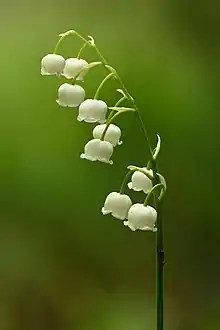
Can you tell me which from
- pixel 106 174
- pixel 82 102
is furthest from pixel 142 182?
pixel 106 174

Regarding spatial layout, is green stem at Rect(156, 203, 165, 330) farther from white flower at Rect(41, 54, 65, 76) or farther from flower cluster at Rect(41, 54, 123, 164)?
white flower at Rect(41, 54, 65, 76)

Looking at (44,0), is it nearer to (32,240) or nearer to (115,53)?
(115,53)

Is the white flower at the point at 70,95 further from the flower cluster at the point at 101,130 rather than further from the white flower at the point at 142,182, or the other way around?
the white flower at the point at 142,182

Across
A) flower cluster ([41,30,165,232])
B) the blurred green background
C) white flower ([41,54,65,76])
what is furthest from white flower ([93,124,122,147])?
the blurred green background

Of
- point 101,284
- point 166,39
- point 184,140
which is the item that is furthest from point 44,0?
point 101,284

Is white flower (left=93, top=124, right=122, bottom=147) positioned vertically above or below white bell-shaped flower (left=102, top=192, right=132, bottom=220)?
above
